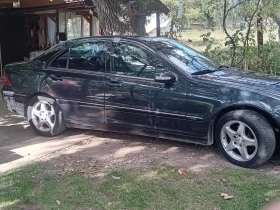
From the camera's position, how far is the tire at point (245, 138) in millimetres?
4348

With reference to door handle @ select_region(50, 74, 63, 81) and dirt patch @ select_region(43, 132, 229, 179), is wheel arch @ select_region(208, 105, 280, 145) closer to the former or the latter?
Result: dirt patch @ select_region(43, 132, 229, 179)

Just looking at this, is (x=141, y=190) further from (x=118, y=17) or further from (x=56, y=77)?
(x=118, y=17)

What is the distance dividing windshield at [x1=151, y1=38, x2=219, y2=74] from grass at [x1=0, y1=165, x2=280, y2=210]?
142 cm

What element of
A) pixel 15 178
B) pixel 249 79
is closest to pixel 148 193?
pixel 15 178

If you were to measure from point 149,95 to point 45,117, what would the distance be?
187cm

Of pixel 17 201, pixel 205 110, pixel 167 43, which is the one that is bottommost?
pixel 17 201

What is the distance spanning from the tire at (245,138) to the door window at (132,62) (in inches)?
46.9

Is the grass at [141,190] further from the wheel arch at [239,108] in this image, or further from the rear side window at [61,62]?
the rear side window at [61,62]

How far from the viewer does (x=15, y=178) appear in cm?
440

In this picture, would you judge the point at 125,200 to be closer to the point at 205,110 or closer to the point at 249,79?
the point at 205,110

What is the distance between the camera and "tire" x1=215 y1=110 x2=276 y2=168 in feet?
14.3

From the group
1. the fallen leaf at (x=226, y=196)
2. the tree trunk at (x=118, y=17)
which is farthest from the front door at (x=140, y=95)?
the tree trunk at (x=118, y=17)

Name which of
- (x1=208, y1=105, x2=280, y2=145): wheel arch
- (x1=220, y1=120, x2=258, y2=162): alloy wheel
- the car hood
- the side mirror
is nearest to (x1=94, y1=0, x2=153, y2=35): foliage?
the car hood

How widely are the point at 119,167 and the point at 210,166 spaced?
110 cm
